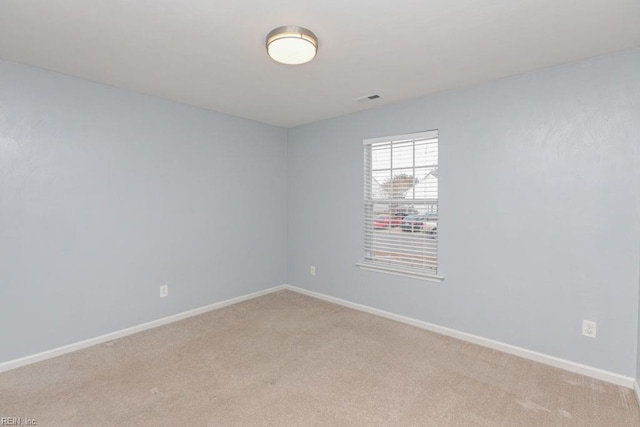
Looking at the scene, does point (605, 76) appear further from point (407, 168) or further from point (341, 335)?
point (341, 335)

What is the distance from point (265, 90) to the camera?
9.80 ft

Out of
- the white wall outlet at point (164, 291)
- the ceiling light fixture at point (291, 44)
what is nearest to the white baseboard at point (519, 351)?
the white wall outlet at point (164, 291)

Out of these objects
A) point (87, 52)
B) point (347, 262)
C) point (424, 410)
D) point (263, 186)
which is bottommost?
point (424, 410)

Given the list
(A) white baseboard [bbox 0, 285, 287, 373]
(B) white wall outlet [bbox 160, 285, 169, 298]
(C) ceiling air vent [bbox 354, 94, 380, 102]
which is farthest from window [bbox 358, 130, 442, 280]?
(B) white wall outlet [bbox 160, 285, 169, 298]

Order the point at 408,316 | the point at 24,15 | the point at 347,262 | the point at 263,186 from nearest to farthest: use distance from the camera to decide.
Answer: the point at 24,15 < the point at 408,316 < the point at 347,262 < the point at 263,186

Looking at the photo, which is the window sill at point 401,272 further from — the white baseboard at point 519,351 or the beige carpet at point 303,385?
the beige carpet at point 303,385

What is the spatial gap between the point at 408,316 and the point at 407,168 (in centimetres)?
158

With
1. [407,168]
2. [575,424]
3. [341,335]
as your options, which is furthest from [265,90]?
[575,424]

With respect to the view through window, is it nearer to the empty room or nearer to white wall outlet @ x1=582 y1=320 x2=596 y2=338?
the empty room

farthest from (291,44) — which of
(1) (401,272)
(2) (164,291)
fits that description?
(2) (164,291)

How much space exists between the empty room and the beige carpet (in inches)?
0.7

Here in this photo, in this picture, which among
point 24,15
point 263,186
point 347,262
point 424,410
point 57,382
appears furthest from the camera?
point 263,186

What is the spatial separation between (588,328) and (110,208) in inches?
161

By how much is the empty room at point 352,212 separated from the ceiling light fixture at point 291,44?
0.01 metres
